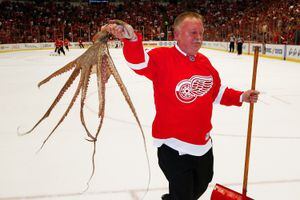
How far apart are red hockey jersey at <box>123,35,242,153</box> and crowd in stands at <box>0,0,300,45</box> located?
15.7 metres

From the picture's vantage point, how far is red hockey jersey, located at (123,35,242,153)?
6.57 feet

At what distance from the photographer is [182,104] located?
2020 mm

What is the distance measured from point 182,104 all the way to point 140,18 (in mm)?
34406

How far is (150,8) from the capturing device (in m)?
38.2

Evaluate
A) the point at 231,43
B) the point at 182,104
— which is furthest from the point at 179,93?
the point at 231,43

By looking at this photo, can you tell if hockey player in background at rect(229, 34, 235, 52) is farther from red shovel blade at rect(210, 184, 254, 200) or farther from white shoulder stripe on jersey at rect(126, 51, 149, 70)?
white shoulder stripe on jersey at rect(126, 51, 149, 70)

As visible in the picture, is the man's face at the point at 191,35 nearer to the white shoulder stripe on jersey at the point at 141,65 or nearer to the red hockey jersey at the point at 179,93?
the red hockey jersey at the point at 179,93

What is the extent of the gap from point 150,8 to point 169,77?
37.5 meters

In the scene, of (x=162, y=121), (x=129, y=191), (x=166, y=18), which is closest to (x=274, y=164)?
(x=129, y=191)

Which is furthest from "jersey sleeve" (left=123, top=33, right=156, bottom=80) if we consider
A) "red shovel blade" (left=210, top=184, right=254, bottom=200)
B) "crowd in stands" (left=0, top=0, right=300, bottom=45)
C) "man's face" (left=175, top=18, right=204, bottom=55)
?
"crowd in stands" (left=0, top=0, right=300, bottom=45)

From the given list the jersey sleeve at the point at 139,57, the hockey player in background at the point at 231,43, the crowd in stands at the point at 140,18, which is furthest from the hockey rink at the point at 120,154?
the hockey player in background at the point at 231,43

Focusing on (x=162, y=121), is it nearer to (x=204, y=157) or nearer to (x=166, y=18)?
(x=204, y=157)

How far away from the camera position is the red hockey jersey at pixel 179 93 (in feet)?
6.57

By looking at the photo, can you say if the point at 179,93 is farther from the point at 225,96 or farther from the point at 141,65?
the point at 225,96
